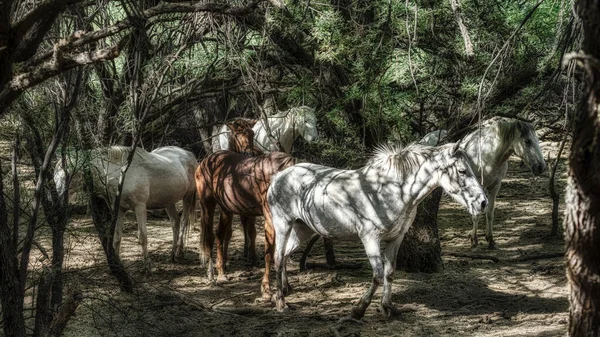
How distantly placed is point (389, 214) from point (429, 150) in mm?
734

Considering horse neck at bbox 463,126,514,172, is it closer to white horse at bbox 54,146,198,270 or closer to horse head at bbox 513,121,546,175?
horse head at bbox 513,121,546,175

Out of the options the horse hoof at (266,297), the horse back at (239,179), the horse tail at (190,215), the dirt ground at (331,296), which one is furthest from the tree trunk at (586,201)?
the horse tail at (190,215)

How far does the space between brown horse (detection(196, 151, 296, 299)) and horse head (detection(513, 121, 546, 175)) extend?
3.32 metres

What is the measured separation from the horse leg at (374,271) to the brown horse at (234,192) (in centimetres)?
132

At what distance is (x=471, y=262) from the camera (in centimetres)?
974

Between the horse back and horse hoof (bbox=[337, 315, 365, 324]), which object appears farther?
the horse back

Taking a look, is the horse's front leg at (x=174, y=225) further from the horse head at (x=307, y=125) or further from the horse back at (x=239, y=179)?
the horse head at (x=307, y=125)

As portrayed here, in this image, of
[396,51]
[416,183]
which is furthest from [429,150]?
[396,51]

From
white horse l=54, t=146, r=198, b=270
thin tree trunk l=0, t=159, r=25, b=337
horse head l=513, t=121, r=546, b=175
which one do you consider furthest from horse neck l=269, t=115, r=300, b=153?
thin tree trunk l=0, t=159, r=25, b=337

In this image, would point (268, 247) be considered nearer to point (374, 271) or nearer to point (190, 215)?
point (374, 271)

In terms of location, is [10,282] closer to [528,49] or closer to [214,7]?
[214,7]

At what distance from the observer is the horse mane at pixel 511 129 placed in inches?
391

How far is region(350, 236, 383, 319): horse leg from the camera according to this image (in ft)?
23.4

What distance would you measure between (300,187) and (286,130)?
402 centimetres
